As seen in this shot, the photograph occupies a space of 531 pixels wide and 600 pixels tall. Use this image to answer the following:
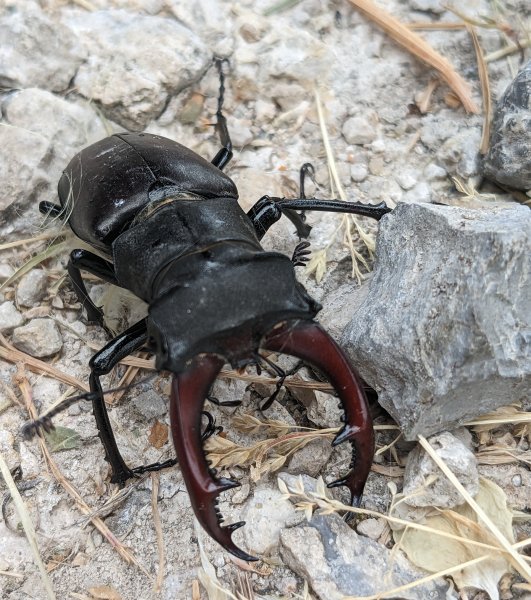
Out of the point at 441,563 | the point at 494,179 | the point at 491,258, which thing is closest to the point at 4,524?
the point at 441,563

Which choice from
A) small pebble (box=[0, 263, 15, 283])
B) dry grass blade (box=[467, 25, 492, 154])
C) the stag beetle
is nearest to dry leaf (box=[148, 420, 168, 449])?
the stag beetle

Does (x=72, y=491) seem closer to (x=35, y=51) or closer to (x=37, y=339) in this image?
(x=37, y=339)

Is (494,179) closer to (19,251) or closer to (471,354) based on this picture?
(471,354)

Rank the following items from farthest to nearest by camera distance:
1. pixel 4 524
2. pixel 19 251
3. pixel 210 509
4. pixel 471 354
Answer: pixel 19 251 < pixel 4 524 < pixel 471 354 < pixel 210 509

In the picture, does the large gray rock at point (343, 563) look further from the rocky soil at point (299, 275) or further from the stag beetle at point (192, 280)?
the stag beetle at point (192, 280)

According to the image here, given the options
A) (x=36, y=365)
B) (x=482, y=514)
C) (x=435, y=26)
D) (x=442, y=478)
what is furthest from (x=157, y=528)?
(x=435, y=26)
